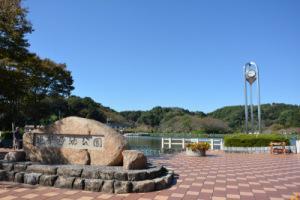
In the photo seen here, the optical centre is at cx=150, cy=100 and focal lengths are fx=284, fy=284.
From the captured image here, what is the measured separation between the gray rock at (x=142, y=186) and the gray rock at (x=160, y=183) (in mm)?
149

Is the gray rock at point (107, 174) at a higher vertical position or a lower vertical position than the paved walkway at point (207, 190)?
higher

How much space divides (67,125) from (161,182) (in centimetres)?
327

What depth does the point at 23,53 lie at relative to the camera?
1316 centimetres

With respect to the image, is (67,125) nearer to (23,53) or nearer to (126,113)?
(23,53)

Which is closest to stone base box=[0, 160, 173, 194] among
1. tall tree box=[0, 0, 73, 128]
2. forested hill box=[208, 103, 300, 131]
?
tall tree box=[0, 0, 73, 128]

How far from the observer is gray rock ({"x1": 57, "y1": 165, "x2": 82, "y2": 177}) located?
22.9 feet

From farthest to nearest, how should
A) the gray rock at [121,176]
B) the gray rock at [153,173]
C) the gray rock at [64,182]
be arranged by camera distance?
1. the gray rock at [153,173]
2. the gray rock at [64,182]
3. the gray rock at [121,176]

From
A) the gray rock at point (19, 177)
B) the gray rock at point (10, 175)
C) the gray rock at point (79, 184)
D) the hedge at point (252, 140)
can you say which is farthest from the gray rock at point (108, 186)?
the hedge at point (252, 140)

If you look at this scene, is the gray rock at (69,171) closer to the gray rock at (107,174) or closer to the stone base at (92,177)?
the stone base at (92,177)

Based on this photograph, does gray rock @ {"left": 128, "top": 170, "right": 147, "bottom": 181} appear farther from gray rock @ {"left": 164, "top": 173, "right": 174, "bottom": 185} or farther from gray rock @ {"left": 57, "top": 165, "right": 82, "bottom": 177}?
gray rock @ {"left": 57, "top": 165, "right": 82, "bottom": 177}

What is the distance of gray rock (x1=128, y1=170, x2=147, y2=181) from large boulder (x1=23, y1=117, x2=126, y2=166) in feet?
3.50

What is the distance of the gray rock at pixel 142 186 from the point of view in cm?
634

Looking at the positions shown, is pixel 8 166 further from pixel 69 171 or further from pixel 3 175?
pixel 69 171

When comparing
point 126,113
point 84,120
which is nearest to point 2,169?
point 84,120
